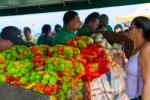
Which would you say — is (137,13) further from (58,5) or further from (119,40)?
(119,40)

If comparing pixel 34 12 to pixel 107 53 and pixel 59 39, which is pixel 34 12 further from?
pixel 107 53

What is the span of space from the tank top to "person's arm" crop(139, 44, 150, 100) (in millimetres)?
206

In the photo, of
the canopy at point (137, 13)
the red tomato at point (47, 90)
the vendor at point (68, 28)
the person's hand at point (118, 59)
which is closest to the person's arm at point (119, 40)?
the person's hand at point (118, 59)

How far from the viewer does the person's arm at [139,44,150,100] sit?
152 inches

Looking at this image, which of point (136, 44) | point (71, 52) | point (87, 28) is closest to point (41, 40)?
point (87, 28)

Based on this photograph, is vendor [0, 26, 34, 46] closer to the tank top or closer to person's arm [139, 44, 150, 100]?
the tank top

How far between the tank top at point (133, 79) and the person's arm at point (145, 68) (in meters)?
0.21

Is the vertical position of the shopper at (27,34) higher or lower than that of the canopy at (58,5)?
lower

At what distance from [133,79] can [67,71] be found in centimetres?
116

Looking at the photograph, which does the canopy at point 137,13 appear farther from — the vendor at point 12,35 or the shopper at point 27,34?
the vendor at point 12,35

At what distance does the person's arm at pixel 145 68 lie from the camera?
3861mm

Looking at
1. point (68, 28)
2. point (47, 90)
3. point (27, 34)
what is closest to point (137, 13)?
point (27, 34)

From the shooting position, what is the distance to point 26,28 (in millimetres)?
10000

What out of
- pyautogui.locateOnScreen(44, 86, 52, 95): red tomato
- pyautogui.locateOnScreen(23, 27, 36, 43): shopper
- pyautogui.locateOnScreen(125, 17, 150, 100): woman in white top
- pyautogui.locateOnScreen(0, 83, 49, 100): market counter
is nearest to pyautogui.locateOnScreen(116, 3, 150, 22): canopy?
pyautogui.locateOnScreen(23, 27, 36, 43): shopper
